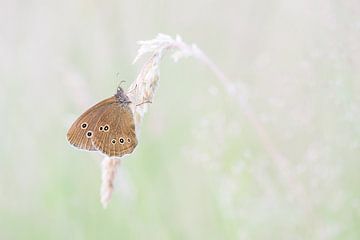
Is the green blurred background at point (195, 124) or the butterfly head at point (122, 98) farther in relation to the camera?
the green blurred background at point (195, 124)

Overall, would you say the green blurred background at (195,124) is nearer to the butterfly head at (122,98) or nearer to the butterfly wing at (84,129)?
the butterfly head at (122,98)

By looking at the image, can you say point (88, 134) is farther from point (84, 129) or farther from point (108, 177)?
point (108, 177)

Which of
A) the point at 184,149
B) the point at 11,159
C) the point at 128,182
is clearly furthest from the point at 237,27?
the point at 11,159

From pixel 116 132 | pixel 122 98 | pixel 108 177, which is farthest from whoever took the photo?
pixel 122 98

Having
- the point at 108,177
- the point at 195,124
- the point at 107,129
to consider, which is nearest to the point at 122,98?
the point at 107,129

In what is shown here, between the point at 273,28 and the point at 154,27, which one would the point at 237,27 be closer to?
the point at 273,28

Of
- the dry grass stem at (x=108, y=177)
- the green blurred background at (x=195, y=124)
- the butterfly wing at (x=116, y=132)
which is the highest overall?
the green blurred background at (x=195, y=124)

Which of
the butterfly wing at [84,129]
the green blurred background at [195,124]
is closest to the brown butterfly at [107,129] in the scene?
the butterfly wing at [84,129]

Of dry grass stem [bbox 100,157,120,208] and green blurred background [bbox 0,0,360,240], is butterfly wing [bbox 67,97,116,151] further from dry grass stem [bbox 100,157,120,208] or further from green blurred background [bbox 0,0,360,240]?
green blurred background [bbox 0,0,360,240]
